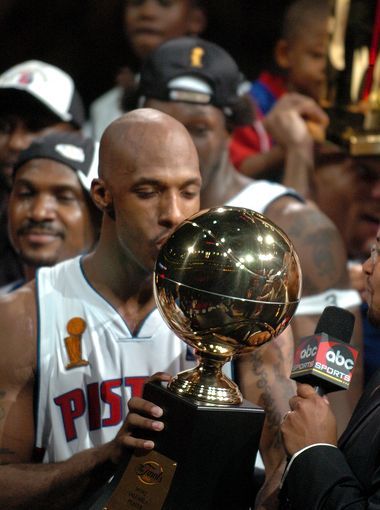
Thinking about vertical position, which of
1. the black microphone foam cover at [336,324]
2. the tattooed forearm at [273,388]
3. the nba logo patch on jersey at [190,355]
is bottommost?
the tattooed forearm at [273,388]

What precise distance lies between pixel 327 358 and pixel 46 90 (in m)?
2.98

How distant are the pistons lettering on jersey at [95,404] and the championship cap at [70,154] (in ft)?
4.25

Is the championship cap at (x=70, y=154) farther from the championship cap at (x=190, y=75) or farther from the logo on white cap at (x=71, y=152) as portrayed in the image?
the championship cap at (x=190, y=75)

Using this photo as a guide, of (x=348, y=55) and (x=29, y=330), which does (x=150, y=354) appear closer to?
(x=29, y=330)

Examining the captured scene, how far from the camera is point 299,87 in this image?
5273 millimetres

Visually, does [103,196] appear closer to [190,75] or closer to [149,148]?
[149,148]

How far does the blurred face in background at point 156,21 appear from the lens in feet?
17.6

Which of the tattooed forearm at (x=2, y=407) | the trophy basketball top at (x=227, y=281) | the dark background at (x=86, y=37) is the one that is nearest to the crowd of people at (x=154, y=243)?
the tattooed forearm at (x=2, y=407)

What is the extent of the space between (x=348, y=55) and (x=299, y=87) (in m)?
1.20

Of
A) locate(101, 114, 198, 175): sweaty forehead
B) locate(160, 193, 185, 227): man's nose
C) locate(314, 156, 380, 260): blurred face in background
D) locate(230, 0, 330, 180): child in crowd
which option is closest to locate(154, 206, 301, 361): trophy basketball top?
locate(160, 193, 185, 227): man's nose

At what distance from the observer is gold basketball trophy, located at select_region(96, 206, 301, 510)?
204 centimetres

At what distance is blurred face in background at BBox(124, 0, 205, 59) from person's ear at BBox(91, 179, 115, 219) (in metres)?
2.69

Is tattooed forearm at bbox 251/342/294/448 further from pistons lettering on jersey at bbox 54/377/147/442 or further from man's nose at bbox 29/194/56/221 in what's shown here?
man's nose at bbox 29/194/56/221

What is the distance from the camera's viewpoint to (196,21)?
5.52 m
